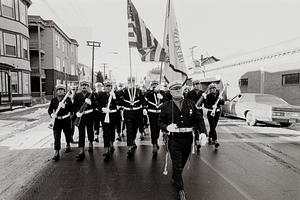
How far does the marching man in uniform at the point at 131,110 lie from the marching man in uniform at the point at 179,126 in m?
2.58

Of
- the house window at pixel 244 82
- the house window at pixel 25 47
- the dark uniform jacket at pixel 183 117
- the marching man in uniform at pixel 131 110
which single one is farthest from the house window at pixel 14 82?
the dark uniform jacket at pixel 183 117

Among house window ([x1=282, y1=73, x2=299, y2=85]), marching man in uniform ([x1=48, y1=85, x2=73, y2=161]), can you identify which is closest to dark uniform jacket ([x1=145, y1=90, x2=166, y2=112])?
marching man in uniform ([x1=48, y1=85, x2=73, y2=161])

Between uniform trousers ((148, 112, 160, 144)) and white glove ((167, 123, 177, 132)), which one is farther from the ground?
white glove ((167, 123, 177, 132))

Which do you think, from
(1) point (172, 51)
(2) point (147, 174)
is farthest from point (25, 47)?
(2) point (147, 174)

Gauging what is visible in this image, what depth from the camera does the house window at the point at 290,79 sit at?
1831 centimetres

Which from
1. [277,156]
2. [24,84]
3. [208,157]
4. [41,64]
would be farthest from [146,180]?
[41,64]

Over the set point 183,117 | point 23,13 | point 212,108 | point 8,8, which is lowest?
point 212,108

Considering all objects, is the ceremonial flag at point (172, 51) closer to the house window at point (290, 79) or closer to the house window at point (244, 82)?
the house window at point (290, 79)

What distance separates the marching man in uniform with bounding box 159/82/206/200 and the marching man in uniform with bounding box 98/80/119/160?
8.59ft

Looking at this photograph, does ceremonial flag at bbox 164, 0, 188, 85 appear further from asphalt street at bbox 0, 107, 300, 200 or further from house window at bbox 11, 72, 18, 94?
house window at bbox 11, 72, 18, 94

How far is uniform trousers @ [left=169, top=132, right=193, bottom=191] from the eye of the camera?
4418 millimetres

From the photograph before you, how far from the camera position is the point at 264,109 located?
39.8ft

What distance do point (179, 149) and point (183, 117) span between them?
524 millimetres

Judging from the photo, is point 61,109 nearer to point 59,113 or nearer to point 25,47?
point 59,113
